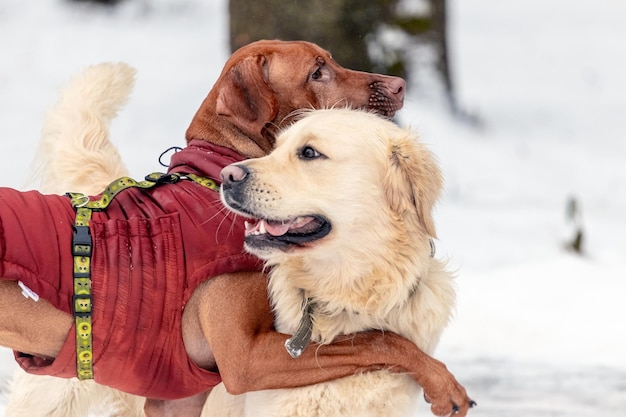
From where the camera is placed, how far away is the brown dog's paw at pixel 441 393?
3354mm

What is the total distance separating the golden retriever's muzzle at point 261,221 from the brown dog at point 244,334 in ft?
0.94

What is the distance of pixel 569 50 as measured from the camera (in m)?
14.4

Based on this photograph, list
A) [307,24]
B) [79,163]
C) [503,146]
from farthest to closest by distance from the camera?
[503,146] < [307,24] < [79,163]

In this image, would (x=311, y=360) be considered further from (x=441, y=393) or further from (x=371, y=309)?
(x=441, y=393)

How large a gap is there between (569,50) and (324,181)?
11.8m

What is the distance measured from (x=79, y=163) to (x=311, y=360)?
1444mm

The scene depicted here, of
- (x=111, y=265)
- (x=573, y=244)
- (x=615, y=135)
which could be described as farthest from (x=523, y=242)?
(x=111, y=265)

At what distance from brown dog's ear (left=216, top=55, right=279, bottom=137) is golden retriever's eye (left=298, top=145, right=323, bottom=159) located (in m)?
0.56

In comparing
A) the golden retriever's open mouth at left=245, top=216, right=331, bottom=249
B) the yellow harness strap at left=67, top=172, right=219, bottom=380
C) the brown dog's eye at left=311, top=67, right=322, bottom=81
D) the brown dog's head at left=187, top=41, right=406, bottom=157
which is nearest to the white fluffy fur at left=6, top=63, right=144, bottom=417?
the brown dog's head at left=187, top=41, right=406, bottom=157

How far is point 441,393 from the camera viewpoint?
11.0 feet

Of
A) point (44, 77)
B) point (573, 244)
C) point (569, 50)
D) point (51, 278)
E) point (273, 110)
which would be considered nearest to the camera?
point (51, 278)

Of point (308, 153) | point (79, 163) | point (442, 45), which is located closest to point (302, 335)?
point (308, 153)

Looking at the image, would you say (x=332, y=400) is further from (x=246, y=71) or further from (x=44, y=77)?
(x=44, y=77)

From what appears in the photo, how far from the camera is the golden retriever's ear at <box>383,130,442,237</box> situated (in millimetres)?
3381
